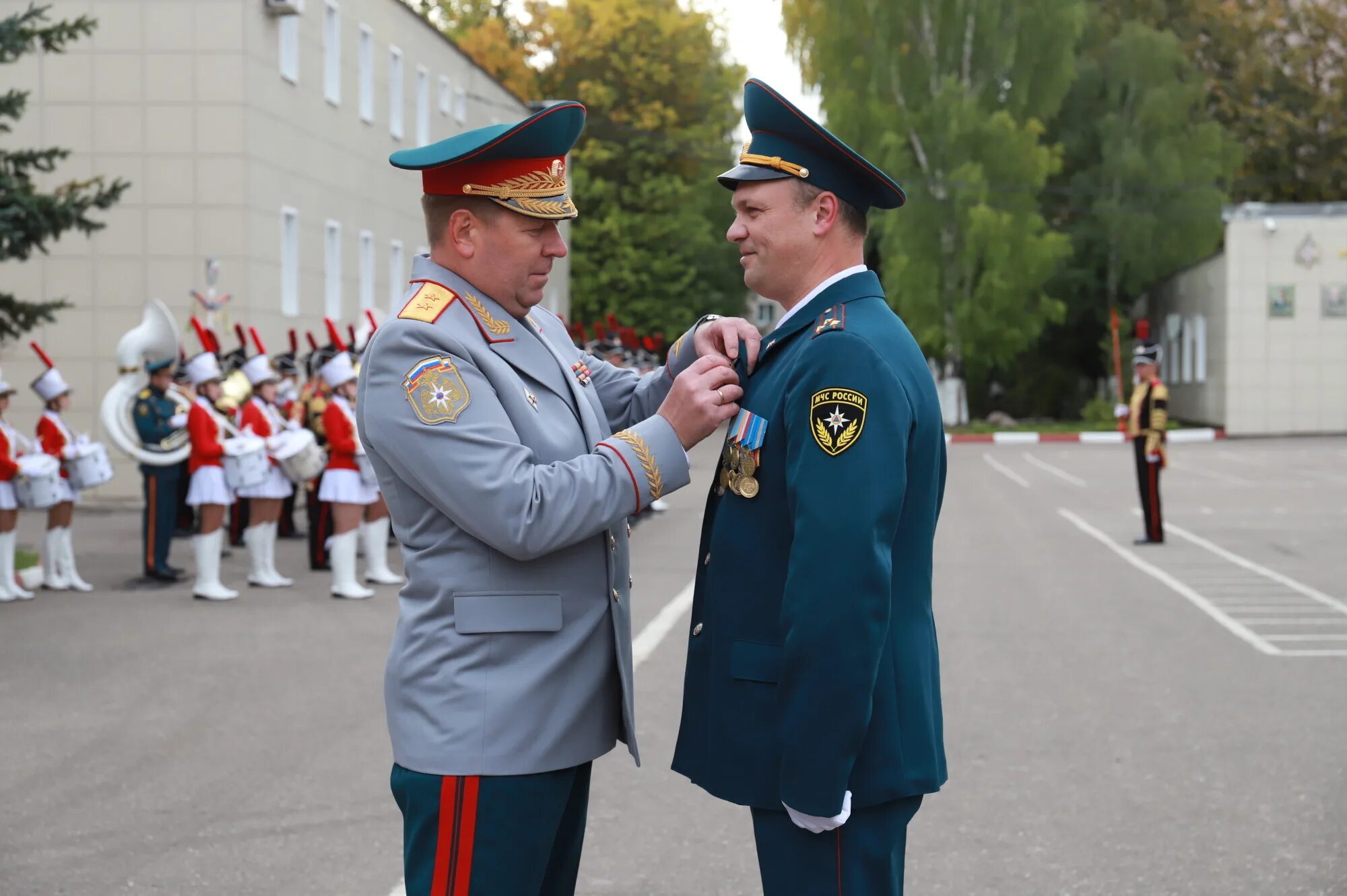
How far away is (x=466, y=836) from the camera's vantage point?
3.14 m

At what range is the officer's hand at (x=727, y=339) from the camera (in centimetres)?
335

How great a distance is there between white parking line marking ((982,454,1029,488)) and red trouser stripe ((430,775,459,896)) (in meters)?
23.6

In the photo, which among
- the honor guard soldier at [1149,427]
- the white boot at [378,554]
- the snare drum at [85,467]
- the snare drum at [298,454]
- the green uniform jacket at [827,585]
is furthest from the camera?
the honor guard soldier at [1149,427]

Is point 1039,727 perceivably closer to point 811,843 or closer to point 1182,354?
point 811,843

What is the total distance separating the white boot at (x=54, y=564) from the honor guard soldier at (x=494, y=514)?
11708mm

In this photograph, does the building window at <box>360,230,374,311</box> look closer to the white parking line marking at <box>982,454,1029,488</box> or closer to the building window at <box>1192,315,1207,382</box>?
the white parking line marking at <box>982,454,1029,488</box>

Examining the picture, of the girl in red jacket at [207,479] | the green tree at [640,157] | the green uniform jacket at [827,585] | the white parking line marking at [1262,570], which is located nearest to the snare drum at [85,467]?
the girl in red jacket at [207,479]

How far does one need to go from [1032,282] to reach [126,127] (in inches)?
1103

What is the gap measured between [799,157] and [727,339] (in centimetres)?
41

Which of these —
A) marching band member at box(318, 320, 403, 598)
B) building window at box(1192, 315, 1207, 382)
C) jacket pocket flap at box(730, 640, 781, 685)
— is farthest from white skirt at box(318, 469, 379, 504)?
building window at box(1192, 315, 1207, 382)

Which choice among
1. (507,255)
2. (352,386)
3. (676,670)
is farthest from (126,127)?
(507,255)

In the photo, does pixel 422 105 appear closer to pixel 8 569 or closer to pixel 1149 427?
pixel 1149 427

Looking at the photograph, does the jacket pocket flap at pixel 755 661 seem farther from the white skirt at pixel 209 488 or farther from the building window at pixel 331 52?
the building window at pixel 331 52

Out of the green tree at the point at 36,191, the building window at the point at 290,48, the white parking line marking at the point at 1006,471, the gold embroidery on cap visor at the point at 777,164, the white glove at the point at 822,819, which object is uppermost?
the building window at the point at 290,48
